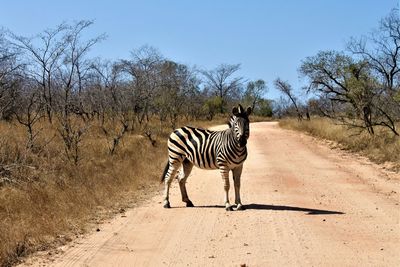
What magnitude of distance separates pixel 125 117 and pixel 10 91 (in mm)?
9375

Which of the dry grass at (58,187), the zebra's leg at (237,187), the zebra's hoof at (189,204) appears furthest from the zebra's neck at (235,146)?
the dry grass at (58,187)

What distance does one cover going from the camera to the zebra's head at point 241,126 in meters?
9.35

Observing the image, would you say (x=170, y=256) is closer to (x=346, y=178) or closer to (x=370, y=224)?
(x=370, y=224)

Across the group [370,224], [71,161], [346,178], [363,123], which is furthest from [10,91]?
[363,123]

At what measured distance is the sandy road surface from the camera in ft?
21.5

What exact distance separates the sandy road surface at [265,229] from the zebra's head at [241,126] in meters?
1.25

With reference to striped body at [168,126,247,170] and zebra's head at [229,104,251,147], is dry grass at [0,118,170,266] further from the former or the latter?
zebra's head at [229,104,251,147]

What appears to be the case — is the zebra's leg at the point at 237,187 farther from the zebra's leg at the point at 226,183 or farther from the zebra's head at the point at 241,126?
the zebra's head at the point at 241,126

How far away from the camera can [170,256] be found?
264 inches

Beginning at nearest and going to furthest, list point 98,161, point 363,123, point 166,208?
point 166,208 < point 98,161 < point 363,123

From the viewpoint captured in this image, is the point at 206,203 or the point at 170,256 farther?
the point at 206,203

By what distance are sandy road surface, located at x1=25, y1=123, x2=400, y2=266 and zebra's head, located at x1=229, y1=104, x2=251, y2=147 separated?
125cm

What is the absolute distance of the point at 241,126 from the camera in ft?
30.8

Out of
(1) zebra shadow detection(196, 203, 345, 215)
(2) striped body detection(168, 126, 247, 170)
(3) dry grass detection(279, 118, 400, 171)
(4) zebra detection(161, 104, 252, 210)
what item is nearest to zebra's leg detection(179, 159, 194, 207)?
(4) zebra detection(161, 104, 252, 210)
